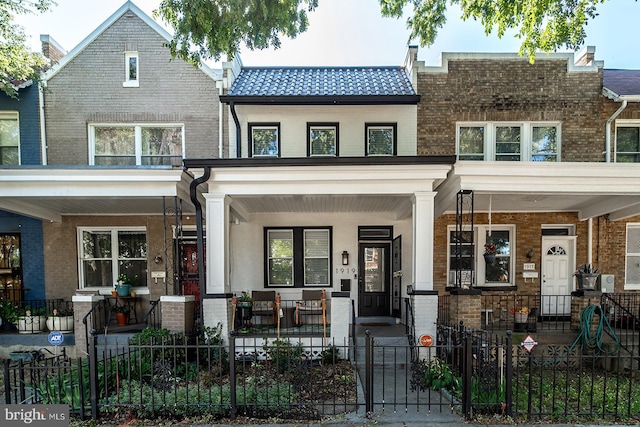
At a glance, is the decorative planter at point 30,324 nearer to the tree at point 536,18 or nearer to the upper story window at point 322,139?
the upper story window at point 322,139

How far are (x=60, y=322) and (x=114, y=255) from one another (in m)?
2.27

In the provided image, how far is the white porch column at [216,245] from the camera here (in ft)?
22.5

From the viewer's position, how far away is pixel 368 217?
33.3 feet

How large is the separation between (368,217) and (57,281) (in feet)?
29.5

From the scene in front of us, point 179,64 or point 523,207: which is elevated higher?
point 179,64

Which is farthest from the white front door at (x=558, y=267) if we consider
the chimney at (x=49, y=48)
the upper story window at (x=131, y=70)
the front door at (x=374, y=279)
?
the chimney at (x=49, y=48)

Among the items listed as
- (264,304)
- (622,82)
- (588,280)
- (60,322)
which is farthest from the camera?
(622,82)

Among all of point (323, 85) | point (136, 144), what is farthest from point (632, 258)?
point (136, 144)

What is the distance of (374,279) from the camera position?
33.5 ft

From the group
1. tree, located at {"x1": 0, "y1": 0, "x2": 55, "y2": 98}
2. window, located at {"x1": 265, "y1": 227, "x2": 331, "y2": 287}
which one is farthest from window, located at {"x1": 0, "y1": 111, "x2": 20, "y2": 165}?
window, located at {"x1": 265, "y1": 227, "x2": 331, "y2": 287}

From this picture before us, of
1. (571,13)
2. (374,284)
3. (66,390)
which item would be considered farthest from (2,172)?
(571,13)

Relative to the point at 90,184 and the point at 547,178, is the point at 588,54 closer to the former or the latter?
the point at 547,178

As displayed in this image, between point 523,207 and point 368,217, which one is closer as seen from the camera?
point 523,207

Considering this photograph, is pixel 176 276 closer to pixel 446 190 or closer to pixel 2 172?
pixel 2 172
